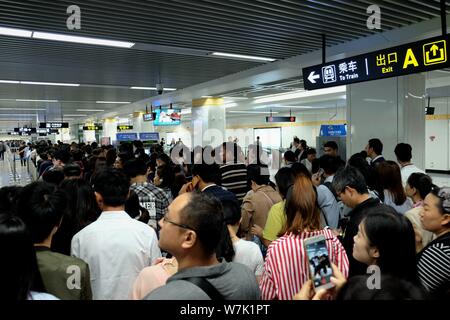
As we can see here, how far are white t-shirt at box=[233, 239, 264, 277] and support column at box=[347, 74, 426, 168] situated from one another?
21.3 feet

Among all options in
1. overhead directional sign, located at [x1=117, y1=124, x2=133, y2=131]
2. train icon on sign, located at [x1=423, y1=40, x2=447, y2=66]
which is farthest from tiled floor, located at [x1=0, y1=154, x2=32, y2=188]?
train icon on sign, located at [x1=423, y1=40, x2=447, y2=66]

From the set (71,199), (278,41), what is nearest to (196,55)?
(278,41)

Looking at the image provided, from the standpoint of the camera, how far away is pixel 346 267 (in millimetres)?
2297

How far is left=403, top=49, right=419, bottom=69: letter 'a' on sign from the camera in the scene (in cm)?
488

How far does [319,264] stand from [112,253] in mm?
1431

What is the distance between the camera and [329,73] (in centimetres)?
612

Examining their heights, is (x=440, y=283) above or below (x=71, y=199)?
below

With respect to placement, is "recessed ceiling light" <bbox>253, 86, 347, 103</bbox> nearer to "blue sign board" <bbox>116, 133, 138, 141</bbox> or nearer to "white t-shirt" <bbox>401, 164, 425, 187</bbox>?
"blue sign board" <bbox>116, 133, 138, 141</bbox>

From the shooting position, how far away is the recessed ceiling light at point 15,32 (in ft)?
19.8

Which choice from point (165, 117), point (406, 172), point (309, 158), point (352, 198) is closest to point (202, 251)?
point (352, 198)

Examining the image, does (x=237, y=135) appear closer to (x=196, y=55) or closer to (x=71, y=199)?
(x=196, y=55)

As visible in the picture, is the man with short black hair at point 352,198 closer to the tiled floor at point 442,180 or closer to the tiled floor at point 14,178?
the tiled floor at point 14,178

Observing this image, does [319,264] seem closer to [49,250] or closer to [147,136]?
[49,250]
